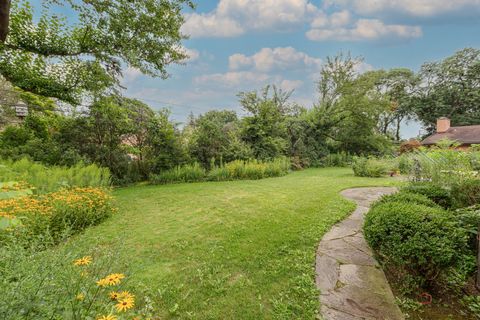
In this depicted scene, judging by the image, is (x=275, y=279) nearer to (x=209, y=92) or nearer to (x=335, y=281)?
(x=335, y=281)

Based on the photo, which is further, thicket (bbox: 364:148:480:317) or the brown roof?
the brown roof

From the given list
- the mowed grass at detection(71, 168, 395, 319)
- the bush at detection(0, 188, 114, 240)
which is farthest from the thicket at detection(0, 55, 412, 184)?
the bush at detection(0, 188, 114, 240)

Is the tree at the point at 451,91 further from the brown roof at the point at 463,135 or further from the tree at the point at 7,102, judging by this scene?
the tree at the point at 7,102

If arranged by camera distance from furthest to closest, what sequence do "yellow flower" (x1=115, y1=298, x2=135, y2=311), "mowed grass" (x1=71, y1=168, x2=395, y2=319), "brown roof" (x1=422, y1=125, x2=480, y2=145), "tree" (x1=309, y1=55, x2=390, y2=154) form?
"brown roof" (x1=422, y1=125, x2=480, y2=145)
"tree" (x1=309, y1=55, x2=390, y2=154)
"mowed grass" (x1=71, y1=168, x2=395, y2=319)
"yellow flower" (x1=115, y1=298, x2=135, y2=311)

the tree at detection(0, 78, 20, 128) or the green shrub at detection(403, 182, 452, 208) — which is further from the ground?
the tree at detection(0, 78, 20, 128)

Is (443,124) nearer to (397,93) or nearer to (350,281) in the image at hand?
(397,93)

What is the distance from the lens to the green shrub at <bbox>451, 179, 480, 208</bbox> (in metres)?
2.52

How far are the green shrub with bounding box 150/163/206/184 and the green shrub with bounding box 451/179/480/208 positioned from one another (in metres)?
7.24

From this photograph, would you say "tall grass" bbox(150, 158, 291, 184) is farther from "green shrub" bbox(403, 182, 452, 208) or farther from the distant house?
the distant house

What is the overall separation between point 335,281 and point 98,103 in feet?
25.6

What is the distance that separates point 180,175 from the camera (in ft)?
27.9

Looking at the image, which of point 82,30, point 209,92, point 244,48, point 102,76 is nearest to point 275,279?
point 102,76

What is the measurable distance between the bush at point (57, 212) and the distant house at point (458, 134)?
73.4 ft

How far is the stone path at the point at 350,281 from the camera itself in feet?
6.15
